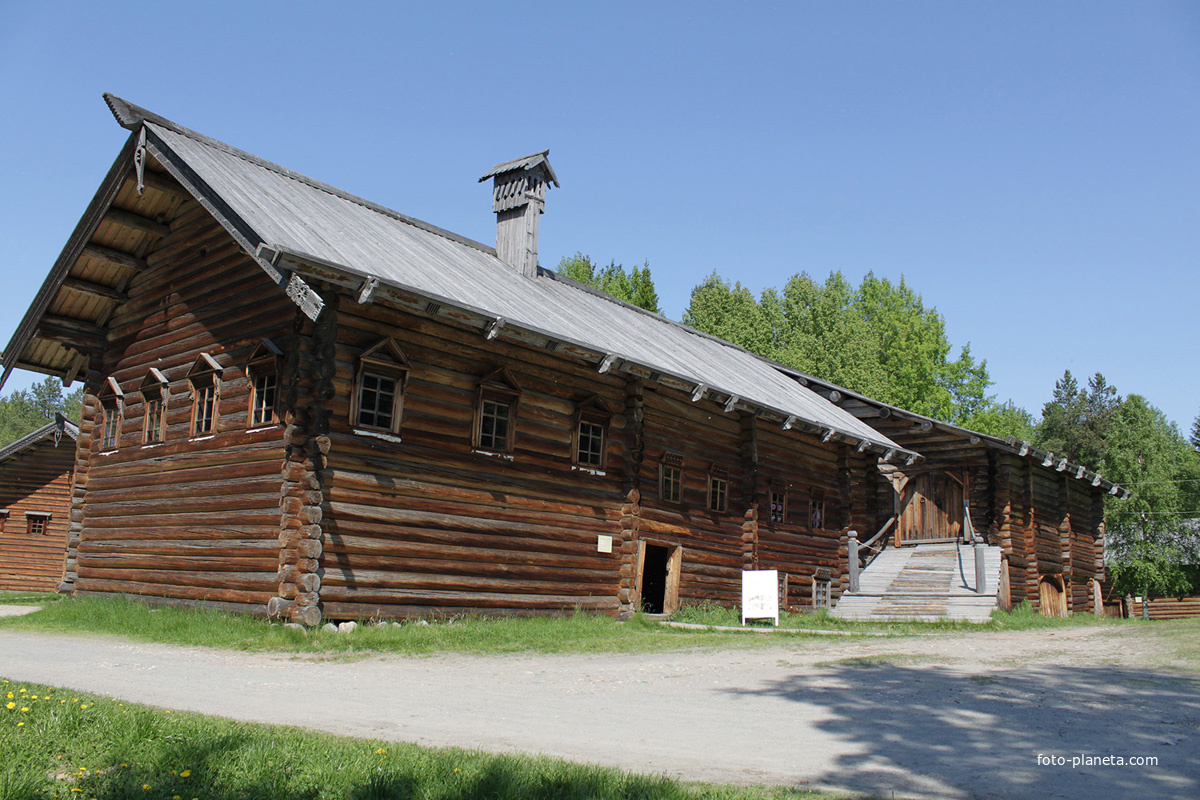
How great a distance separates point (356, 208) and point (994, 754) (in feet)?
54.6

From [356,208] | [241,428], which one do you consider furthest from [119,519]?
[356,208]

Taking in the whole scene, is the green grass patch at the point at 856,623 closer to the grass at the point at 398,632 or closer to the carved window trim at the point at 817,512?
the grass at the point at 398,632

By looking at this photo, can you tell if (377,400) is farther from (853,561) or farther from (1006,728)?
(853,561)

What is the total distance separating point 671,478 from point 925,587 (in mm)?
7545

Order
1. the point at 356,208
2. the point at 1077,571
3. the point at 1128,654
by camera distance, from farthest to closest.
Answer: the point at 1077,571, the point at 356,208, the point at 1128,654

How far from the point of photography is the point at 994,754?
642 cm

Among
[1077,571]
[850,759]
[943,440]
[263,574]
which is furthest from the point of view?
[1077,571]

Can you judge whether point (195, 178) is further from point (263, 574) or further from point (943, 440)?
point (943, 440)

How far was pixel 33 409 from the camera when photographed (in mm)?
130000

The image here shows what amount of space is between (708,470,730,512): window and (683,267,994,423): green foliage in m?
30.8

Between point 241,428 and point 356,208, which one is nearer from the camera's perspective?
point 241,428

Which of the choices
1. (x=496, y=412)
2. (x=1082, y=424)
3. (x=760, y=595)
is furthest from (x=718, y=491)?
(x=1082, y=424)

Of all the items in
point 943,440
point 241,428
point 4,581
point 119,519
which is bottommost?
point 4,581

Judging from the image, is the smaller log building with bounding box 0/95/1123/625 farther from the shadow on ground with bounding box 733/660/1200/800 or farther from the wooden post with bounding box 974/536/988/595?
the shadow on ground with bounding box 733/660/1200/800
